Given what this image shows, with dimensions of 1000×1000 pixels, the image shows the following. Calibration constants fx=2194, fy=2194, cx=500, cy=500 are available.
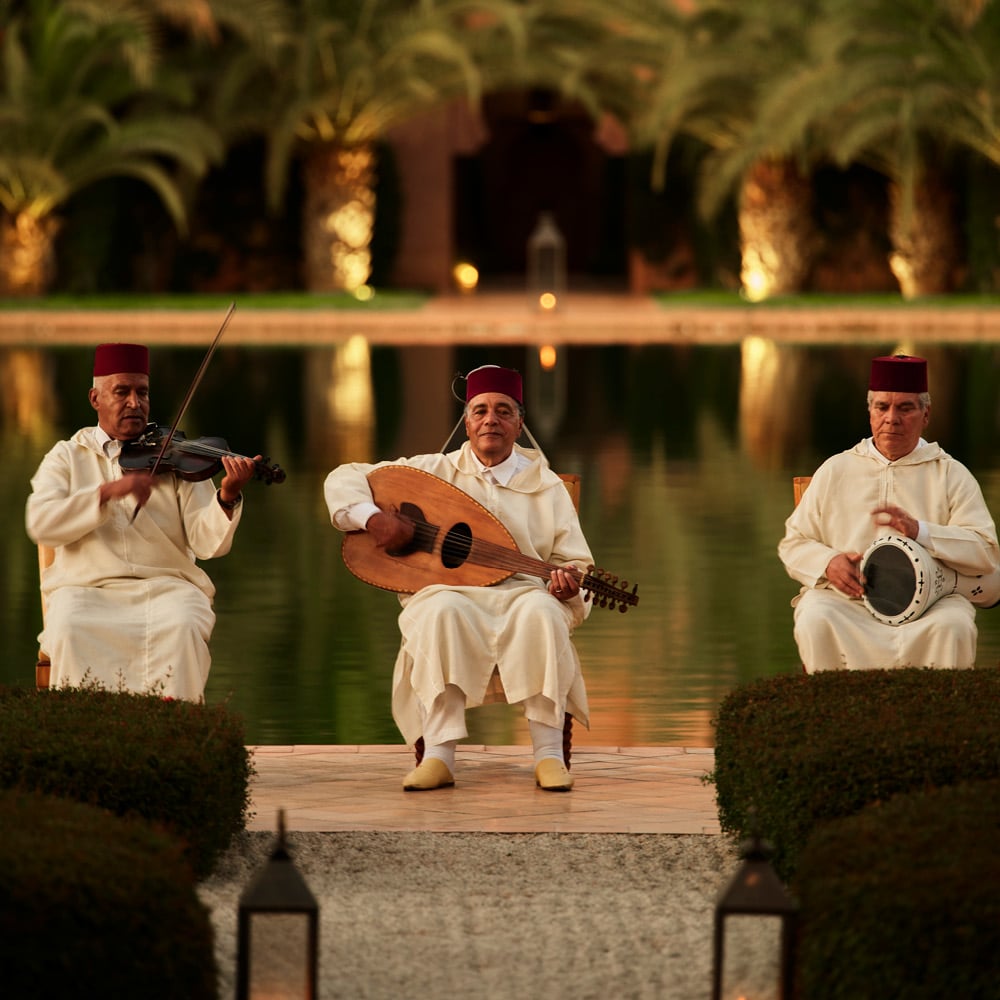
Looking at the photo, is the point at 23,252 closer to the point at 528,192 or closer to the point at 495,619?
the point at 528,192

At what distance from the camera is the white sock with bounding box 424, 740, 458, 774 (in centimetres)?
563

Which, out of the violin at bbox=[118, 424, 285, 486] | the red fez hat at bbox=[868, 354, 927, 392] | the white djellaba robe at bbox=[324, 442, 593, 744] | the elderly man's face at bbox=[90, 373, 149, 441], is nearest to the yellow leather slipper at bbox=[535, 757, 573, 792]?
the white djellaba robe at bbox=[324, 442, 593, 744]

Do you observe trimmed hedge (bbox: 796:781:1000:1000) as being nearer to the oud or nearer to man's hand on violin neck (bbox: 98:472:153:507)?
the oud

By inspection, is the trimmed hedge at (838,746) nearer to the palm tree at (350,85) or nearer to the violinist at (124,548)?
the violinist at (124,548)

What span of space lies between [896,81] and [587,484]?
13.5 m

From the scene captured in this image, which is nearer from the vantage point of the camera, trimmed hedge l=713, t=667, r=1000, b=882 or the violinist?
trimmed hedge l=713, t=667, r=1000, b=882

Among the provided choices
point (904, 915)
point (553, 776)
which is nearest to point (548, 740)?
point (553, 776)

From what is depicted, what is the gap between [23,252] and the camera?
28.6m

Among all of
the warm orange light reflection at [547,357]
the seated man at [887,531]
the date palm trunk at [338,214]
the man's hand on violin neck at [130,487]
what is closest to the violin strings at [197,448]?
the man's hand on violin neck at [130,487]

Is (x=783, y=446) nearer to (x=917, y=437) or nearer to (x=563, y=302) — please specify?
(x=917, y=437)

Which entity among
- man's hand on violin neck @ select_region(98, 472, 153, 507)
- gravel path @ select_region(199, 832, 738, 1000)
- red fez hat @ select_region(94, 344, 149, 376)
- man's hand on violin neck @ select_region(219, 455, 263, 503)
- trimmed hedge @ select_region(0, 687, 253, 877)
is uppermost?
red fez hat @ select_region(94, 344, 149, 376)

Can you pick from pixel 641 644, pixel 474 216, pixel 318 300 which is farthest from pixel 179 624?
pixel 474 216

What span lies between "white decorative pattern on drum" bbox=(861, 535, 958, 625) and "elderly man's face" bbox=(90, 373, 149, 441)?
196cm

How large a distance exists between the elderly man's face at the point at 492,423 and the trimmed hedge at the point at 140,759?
149 cm
